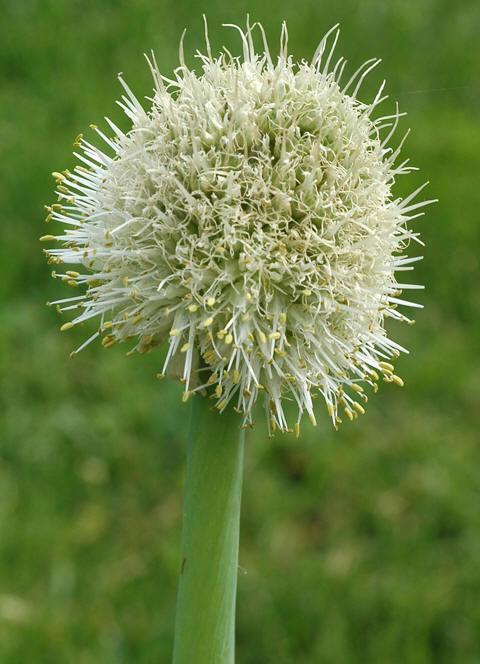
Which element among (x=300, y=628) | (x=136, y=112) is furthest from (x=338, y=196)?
(x=300, y=628)

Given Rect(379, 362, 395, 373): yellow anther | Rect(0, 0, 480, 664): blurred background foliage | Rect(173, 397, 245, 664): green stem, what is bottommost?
Rect(173, 397, 245, 664): green stem

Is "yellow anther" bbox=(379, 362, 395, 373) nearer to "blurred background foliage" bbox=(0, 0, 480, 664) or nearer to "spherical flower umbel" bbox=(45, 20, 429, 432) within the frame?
"spherical flower umbel" bbox=(45, 20, 429, 432)

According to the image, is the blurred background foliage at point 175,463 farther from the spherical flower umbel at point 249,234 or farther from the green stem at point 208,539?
the spherical flower umbel at point 249,234

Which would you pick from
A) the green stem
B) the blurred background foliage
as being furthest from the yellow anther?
the blurred background foliage

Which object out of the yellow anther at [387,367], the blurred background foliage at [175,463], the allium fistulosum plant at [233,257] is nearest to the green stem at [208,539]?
the allium fistulosum plant at [233,257]

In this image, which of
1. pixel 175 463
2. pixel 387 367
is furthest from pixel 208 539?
pixel 175 463

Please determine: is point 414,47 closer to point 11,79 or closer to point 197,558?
point 11,79

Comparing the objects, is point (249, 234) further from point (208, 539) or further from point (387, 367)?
point (208, 539)
